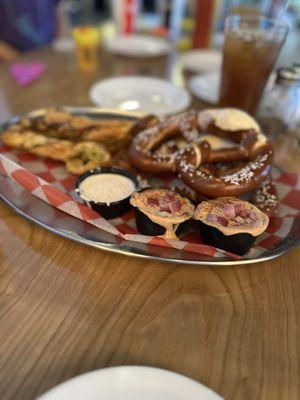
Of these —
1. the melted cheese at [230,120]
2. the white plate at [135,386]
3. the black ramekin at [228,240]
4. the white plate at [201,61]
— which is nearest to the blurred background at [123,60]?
the white plate at [201,61]

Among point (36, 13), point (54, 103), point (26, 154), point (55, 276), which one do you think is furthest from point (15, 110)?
point (36, 13)

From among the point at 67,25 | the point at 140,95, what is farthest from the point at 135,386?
the point at 67,25

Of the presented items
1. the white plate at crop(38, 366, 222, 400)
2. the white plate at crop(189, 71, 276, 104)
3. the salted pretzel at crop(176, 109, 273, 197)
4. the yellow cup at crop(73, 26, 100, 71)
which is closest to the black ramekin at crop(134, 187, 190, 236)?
the salted pretzel at crop(176, 109, 273, 197)

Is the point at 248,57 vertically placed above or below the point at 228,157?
above

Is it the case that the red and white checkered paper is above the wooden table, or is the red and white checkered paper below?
above

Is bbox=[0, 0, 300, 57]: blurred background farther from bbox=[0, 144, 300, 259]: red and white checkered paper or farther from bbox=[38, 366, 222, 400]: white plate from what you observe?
bbox=[38, 366, 222, 400]: white plate

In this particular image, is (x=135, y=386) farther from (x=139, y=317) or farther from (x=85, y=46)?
(x=85, y=46)
